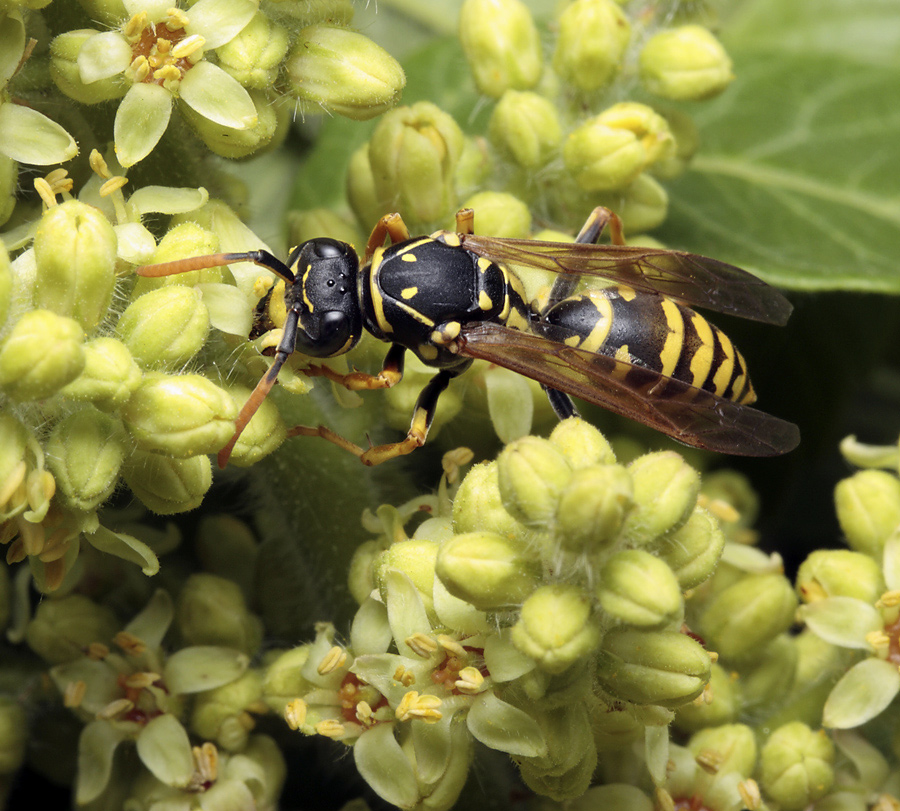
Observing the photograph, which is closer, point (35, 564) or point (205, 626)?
point (35, 564)

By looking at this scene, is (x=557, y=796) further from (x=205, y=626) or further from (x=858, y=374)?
(x=858, y=374)

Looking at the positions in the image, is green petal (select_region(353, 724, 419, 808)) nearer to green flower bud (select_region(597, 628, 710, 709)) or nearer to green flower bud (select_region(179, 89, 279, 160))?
green flower bud (select_region(597, 628, 710, 709))

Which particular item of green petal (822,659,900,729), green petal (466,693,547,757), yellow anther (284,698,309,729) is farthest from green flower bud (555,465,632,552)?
green petal (822,659,900,729)

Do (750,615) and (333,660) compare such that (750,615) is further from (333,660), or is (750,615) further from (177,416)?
(177,416)

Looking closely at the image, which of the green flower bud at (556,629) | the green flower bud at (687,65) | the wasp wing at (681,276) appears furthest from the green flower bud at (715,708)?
the green flower bud at (687,65)

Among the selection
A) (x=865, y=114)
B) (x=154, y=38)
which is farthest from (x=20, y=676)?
(x=865, y=114)

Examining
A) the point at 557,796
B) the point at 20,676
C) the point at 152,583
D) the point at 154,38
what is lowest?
the point at 20,676
